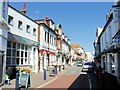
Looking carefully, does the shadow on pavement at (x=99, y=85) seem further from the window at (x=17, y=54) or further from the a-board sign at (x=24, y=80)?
the window at (x=17, y=54)

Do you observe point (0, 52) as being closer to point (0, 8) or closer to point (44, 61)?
point (0, 8)

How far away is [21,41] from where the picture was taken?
71.1 feet

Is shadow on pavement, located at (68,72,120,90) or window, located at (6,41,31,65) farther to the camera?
window, located at (6,41,31,65)

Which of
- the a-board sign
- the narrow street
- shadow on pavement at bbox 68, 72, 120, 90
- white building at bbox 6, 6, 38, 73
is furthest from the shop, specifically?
shadow on pavement at bbox 68, 72, 120, 90

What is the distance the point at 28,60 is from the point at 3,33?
1085 cm

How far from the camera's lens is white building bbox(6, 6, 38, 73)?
19620 millimetres

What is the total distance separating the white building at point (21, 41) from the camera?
19.6m

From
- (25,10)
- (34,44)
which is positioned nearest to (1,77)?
(34,44)

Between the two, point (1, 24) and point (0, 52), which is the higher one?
point (1, 24)

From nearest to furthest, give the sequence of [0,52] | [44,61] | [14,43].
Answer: [0,52]
[14,43]
[44,61]

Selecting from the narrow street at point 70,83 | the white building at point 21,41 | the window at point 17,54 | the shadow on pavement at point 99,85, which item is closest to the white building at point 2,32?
A: the narrow street at point 70,83

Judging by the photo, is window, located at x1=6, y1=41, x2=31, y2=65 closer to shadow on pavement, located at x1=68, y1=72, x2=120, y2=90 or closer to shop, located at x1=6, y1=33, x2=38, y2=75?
shop, located at x1=6, y1=33, x2=38, y2=75

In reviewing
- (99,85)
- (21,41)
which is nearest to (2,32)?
(21,41)

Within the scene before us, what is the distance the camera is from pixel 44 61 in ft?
102
